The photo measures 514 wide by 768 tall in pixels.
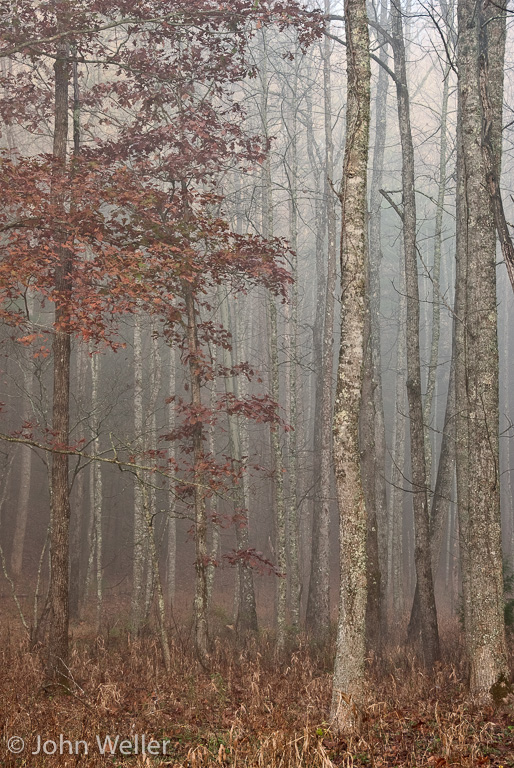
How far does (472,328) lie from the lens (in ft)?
22.5

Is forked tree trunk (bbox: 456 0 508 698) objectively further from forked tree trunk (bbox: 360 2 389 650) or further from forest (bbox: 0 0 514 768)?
forked tree trunk (bbox: 360 2 389 650)

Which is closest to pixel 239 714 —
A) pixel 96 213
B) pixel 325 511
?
pixel 96 213

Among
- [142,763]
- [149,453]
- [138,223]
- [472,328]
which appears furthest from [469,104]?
[142,763]

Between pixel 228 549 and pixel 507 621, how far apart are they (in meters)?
14.6

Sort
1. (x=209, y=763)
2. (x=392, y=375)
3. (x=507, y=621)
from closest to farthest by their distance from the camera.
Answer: (x=209, y=763), (x=507, y=621), (x=392, y=375)

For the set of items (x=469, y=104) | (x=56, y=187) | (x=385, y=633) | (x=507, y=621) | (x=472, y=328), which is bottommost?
(x=385, y=633)

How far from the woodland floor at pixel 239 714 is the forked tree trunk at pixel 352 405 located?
0.52 metres

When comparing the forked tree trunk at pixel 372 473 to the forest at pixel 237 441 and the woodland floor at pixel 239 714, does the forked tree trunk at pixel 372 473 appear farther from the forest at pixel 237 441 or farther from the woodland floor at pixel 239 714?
the woodland floor at pixel 239 714

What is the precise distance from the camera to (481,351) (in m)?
6.75

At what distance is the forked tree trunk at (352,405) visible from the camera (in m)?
5.55

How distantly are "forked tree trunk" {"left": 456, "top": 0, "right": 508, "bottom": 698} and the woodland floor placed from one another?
2.42 ft

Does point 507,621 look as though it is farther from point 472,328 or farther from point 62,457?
point 62,457

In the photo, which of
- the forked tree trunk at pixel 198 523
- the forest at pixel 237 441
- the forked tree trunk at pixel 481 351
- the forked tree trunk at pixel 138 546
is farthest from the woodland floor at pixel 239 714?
the forked tree trunk at pixel 138 546

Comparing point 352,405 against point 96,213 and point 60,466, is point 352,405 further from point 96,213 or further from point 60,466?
point 60,466
